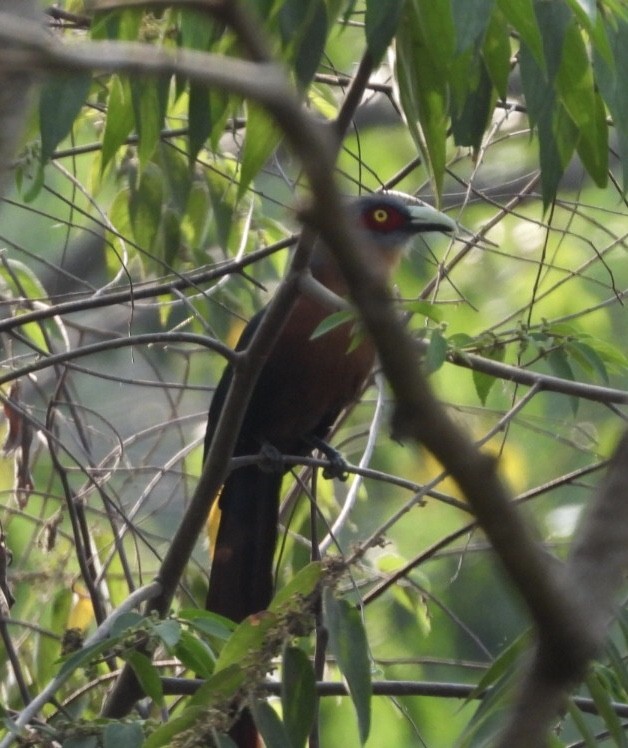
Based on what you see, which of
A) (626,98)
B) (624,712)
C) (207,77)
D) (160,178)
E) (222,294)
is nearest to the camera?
(207,77)

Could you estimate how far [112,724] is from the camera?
1861 mm

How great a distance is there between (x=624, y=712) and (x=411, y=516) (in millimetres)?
5381

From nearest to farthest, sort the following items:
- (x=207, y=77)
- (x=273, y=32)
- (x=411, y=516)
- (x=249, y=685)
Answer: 1. (x=207, y=77)
2. (x=249, y=685)
3. (x=273, y=32)
4. (x=411, y=516)

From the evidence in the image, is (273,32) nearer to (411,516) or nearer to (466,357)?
(466,357)

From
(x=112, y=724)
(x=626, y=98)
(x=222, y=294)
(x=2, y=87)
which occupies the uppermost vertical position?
(x=222, y=294)

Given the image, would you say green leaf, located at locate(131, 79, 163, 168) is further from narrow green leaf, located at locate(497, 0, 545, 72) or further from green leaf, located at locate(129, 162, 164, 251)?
green leaf, located at locate(129, 162, 164, 251)

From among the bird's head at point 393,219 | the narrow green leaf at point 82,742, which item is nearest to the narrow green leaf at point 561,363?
the narrow green leaf at point 82,742

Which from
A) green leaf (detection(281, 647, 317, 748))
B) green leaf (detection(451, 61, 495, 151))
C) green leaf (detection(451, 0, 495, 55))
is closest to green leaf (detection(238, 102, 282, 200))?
green leaf (detection(451, 61, 495, 151))

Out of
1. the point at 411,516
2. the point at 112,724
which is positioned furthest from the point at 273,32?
the point at 411,516

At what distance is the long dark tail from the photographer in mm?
3463

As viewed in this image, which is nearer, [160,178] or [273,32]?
[273,32]

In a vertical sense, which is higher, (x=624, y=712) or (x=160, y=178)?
(x=160, y=178)

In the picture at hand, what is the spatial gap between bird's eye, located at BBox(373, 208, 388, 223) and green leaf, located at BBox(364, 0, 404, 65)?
249 cm

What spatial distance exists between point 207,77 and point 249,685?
1.27 metres
